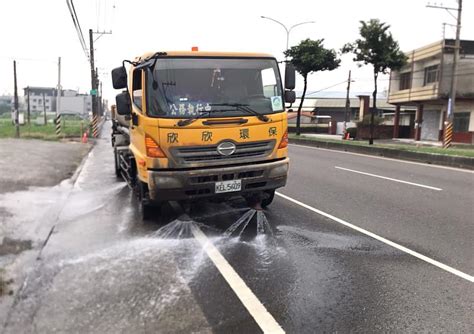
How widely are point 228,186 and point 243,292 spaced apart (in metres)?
2.21

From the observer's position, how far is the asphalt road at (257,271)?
11.8ft

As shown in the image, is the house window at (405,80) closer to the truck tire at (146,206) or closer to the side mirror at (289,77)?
the side mirror at (289,77)

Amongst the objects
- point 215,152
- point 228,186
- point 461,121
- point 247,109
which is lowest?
point 228,186

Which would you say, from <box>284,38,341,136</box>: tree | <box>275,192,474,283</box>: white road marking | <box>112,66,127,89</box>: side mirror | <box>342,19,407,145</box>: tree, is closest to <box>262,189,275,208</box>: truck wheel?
<box>275,192,474,283</box>: white road marking

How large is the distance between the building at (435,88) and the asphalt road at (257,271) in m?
28.5

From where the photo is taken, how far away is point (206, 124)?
231 inches

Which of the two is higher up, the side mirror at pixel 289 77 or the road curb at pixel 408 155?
the side mirror at pixel 289 77

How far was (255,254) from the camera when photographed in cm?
516

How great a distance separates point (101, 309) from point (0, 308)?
89 cm

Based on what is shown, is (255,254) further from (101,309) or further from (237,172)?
(101,309)

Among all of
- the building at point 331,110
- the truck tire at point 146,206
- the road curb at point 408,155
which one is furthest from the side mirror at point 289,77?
the building at point 331,110

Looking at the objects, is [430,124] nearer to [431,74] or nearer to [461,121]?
[431,74]

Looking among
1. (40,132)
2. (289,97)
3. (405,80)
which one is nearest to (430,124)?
(405,80)

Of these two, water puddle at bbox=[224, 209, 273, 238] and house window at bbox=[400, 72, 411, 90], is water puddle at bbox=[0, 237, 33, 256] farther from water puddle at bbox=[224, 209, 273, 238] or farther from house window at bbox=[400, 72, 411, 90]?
house window at bbox=[400, 72, 411, 90]
